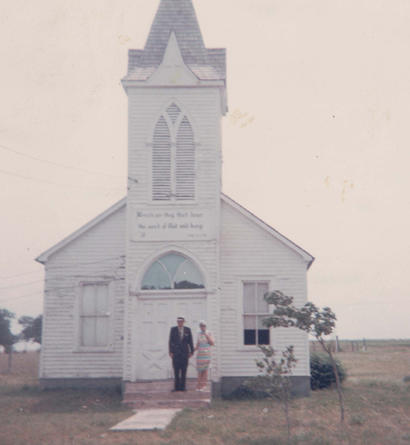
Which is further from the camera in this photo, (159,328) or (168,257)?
(168,257)

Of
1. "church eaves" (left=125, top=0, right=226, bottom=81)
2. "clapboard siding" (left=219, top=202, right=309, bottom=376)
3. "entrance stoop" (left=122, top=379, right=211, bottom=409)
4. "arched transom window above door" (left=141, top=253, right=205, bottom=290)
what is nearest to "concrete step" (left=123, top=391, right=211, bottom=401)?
"entrance stoop" (left=122, top=379, right=211, bottom=409)

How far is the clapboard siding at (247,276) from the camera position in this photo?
17984mm

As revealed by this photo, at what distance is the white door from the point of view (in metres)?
16.9

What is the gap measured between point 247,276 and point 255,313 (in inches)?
42.7

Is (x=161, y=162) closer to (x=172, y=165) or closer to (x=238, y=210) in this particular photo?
(x=172, y=165)

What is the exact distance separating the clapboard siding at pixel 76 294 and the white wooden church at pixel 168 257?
30mm

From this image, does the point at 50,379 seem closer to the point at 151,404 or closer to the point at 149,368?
the point at 149,368

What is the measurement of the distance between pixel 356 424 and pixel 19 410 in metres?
7.86

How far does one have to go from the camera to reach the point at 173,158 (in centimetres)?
1759

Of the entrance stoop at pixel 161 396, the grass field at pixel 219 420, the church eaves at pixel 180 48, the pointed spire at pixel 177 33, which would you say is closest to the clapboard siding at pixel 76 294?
the grass field at pixel 219 420

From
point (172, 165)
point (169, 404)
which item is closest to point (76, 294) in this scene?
point (172, 165)

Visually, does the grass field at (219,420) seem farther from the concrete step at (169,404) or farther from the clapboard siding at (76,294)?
the clapboard siding at (76,294)

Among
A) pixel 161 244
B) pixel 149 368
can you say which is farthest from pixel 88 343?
pixel 161 244

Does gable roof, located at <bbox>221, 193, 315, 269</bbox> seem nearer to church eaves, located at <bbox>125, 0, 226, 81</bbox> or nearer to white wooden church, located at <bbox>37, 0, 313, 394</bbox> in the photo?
white wooden church, located at <bbox>37, 0, 313, 394</bbox>
